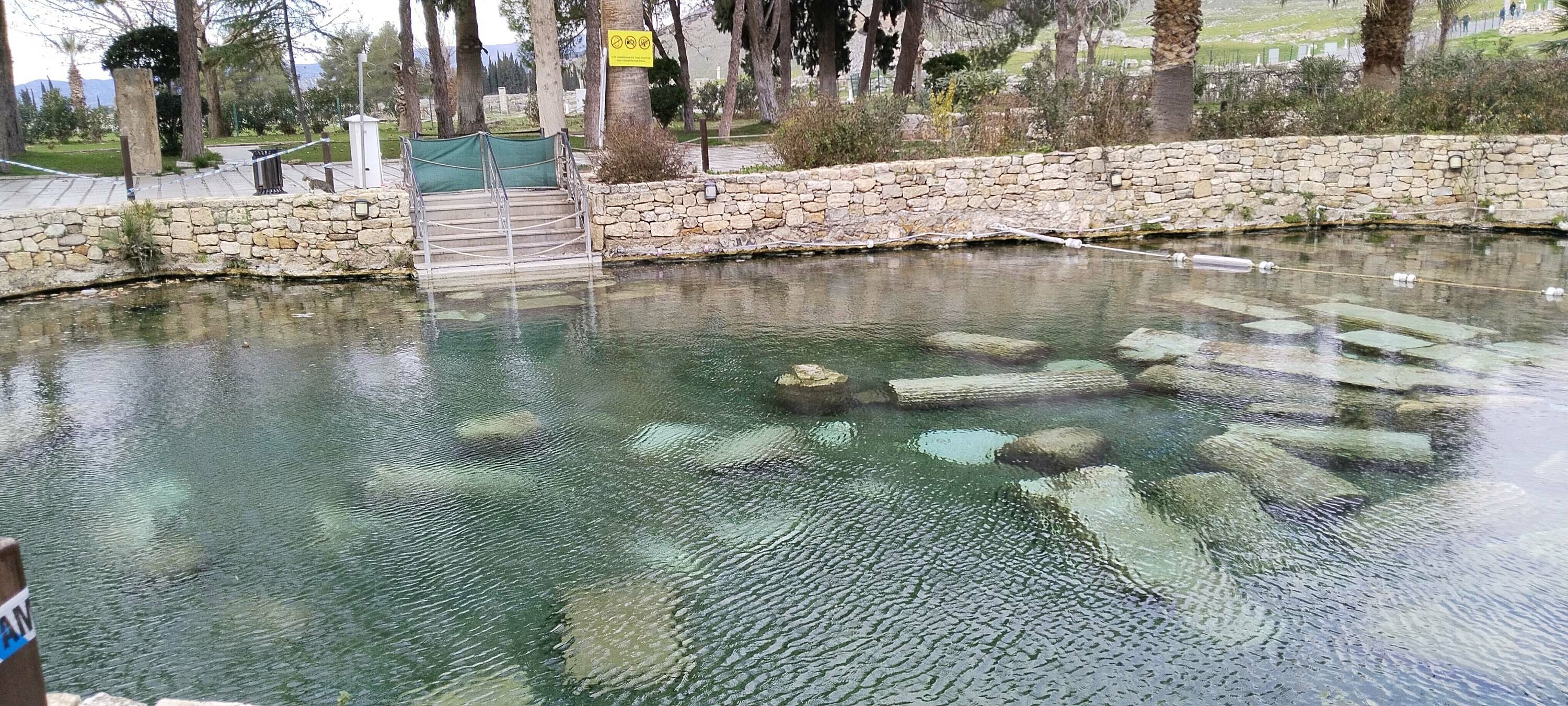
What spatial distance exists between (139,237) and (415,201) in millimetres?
3043

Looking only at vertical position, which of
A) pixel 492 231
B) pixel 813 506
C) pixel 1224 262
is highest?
pixel 492 231

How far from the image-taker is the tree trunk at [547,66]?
16516mm

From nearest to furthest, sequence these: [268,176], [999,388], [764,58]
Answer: [999,388] → [268,176] → [764,58]

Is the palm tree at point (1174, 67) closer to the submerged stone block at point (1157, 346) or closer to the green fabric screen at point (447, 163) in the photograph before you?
the submerged stone block at point (1157, 346)

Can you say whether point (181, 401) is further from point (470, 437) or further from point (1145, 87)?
point (1145, 87)

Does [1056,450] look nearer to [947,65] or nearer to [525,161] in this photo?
[525,161]

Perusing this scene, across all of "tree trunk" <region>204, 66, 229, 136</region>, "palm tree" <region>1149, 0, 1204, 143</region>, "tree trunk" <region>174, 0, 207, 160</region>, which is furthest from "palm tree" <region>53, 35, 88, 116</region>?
"palm tree" <region>1149, 0, 1204, 143</region>

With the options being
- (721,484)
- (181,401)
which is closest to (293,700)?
(721,484)

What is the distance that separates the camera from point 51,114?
95.7 ft

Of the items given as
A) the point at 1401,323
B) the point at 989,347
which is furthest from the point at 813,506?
the point at 1401,323

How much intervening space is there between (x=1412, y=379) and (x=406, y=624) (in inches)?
261

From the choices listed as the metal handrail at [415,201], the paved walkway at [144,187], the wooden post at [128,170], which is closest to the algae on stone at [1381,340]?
the metal handrail at [415,201]

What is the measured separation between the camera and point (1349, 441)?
19.8 feet

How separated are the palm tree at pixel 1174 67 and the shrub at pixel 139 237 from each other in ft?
42.7
